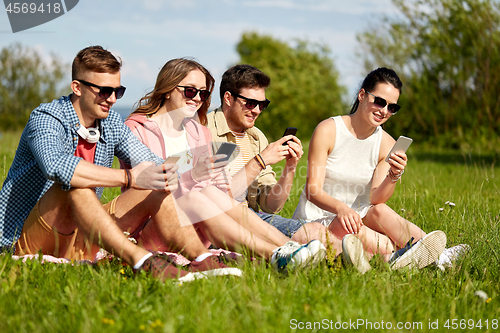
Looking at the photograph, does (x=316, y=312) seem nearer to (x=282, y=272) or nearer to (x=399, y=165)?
(x=282, y=272)

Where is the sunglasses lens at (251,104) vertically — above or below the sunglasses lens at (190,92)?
below

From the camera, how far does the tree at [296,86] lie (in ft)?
97.8

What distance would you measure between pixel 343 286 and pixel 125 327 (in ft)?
3.67

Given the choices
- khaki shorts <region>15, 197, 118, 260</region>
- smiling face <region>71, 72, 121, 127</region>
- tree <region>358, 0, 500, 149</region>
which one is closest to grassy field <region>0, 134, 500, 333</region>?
khaki shorts <region>15, 197, 118, 260</region>

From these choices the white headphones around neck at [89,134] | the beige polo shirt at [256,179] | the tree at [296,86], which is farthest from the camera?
the tree at [296,86]

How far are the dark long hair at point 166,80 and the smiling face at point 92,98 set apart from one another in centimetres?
64

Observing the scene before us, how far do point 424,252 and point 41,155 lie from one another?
92.9 inches

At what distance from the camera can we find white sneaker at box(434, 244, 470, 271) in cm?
293

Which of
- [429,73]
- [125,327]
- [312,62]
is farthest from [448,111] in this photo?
[312,62]

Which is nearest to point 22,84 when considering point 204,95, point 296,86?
point 296,86

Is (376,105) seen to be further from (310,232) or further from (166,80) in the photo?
(166,80)

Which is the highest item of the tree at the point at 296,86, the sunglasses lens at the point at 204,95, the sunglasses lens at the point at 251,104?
the sunglasses lens at the point at 204,95

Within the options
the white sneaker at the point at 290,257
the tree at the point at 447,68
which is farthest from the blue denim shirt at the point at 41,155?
the tree at the point at 447,68

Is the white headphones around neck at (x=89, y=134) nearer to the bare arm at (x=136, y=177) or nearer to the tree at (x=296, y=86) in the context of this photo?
the bare arm at (x=136, y=177)
